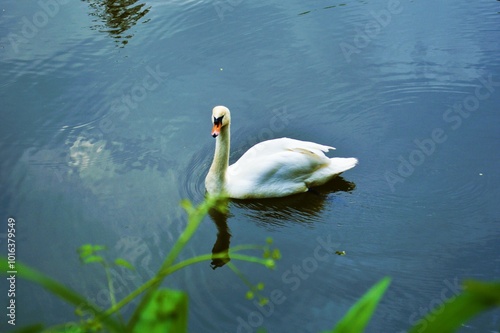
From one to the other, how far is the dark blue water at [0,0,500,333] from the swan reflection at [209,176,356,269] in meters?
0.02

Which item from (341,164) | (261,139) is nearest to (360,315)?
(341,164)

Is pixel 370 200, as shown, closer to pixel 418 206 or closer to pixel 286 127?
pixel 418 206

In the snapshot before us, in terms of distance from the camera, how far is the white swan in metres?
6.41

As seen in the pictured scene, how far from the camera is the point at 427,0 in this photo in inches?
385

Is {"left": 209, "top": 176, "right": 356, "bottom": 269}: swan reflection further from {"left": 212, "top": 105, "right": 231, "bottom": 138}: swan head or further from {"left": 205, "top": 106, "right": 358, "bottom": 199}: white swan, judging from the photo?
{"left": 212, "top": 105, "right": 231, "bottom": 138}: swan head

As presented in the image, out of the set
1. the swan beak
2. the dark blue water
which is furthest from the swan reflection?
the swan beak

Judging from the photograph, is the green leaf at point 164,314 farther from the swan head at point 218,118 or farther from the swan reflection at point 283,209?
the swan head at point 218,118

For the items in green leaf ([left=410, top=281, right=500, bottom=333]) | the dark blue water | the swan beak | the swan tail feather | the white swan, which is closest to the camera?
green leaf ([left=410, top=281, right=500, bottom=333])

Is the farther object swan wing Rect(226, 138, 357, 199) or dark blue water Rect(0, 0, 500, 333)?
swan wing Rect(226, 138, 357, 199)

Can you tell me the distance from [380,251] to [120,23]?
601cm

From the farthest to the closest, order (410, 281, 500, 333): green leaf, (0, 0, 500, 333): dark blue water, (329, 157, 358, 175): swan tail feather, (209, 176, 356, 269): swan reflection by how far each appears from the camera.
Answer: (329, 157, 358, 175): swan tail feather
(209, 176, 356, 269): swan reflection
(0, 0, 500, 333): dark blue water
(410, 281, 500, 333): green leaf

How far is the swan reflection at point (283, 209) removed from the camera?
6.09 metres

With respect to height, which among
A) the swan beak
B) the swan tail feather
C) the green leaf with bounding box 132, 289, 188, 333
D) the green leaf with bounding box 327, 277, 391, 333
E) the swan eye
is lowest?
the swan tail feather

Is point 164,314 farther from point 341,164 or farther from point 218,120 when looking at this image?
point 341,164
